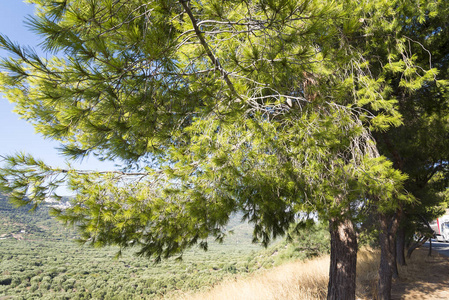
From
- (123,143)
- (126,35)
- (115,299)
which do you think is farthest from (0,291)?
(126,35)

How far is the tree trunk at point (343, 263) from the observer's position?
4.08 m

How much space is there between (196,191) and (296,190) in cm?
120

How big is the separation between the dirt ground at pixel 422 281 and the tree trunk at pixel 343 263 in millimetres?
4714

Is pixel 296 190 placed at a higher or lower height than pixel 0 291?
higher

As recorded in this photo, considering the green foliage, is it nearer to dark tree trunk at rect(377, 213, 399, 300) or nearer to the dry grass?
the dry grass

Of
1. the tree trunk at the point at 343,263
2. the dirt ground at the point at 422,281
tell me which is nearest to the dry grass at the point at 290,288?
the dirt ground at the point at 422,281

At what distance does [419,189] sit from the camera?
24.4ft

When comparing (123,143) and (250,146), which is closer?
(123,143)

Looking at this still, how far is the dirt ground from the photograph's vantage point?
7.56 meters

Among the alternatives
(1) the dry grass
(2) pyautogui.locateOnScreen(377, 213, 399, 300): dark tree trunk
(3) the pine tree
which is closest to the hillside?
(1) the dry grass

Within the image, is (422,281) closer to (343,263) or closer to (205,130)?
(343,263)

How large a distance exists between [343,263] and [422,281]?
7894 mm

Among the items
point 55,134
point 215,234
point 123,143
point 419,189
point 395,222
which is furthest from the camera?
point 419,189

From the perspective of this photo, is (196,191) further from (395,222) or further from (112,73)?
(395,222)
